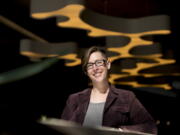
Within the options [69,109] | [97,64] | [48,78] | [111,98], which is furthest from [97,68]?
[48,78]

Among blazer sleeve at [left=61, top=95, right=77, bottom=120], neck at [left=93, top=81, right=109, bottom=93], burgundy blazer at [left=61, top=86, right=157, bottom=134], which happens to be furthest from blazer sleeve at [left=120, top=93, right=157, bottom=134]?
blazer sleeve at [left=61, top=95, right=77, bottom=120]

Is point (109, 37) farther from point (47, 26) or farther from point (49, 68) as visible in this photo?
point (49, 68)

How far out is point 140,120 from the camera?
130 centimetres

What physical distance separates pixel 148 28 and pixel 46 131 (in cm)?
316

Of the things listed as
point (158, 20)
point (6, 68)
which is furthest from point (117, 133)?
point (6, 68)

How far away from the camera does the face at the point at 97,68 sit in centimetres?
135

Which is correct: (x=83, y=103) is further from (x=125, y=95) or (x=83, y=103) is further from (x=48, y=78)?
(x=48, y=78)

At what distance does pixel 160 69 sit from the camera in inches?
246

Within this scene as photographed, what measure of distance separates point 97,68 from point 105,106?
0.57 ft

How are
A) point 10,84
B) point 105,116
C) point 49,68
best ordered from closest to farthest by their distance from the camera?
point 105,116
point 10,84
point 49,68

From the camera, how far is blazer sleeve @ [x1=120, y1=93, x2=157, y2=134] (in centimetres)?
126

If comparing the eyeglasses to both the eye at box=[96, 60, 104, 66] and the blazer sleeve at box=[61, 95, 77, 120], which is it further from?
the blazer sleeve at box=[61, 95, 77, 120]

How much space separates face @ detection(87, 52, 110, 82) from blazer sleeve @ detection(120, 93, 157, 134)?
177mm

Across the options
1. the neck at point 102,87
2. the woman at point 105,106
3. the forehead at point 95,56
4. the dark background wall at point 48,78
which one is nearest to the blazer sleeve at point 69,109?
the woman at point 105,106
